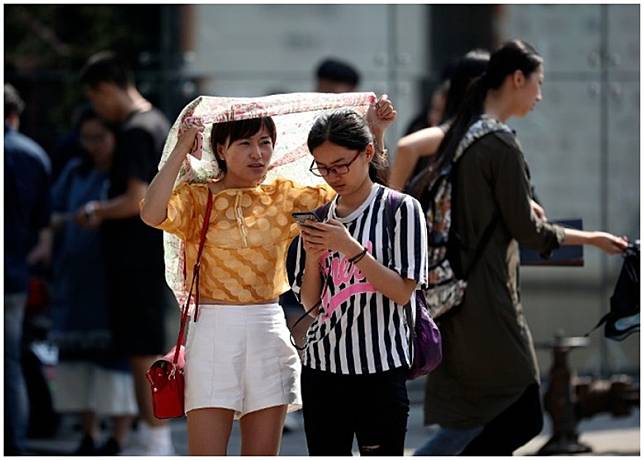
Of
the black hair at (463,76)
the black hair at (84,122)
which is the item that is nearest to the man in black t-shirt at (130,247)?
the black hair at (84,122)

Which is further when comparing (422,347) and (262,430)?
(262,430)

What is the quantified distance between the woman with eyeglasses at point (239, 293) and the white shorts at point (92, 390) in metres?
3.52

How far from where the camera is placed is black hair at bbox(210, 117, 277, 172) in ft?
15.4

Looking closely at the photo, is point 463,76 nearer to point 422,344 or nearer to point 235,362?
point 422,344

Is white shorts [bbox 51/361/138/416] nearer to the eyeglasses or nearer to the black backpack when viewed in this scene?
the black backpack

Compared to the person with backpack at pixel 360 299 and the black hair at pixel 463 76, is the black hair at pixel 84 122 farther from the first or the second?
the person with backpack at pixel 360 299

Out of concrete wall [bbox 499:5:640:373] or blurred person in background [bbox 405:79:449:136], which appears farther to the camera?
concrete wall [bbox 499:5:640:373]

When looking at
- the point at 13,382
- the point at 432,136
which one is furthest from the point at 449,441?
the point at 13,382

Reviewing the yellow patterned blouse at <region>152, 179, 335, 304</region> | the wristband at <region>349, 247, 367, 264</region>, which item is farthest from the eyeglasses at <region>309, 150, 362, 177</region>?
the yellow patterned blouse at <region>152, 179, 335, 304</region>

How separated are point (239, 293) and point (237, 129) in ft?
1.67

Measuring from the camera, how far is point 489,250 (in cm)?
557

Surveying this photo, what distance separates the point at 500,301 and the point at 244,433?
4.25 feet

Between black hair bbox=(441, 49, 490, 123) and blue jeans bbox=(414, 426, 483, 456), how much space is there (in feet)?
4.00

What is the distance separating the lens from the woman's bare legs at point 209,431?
465cm
